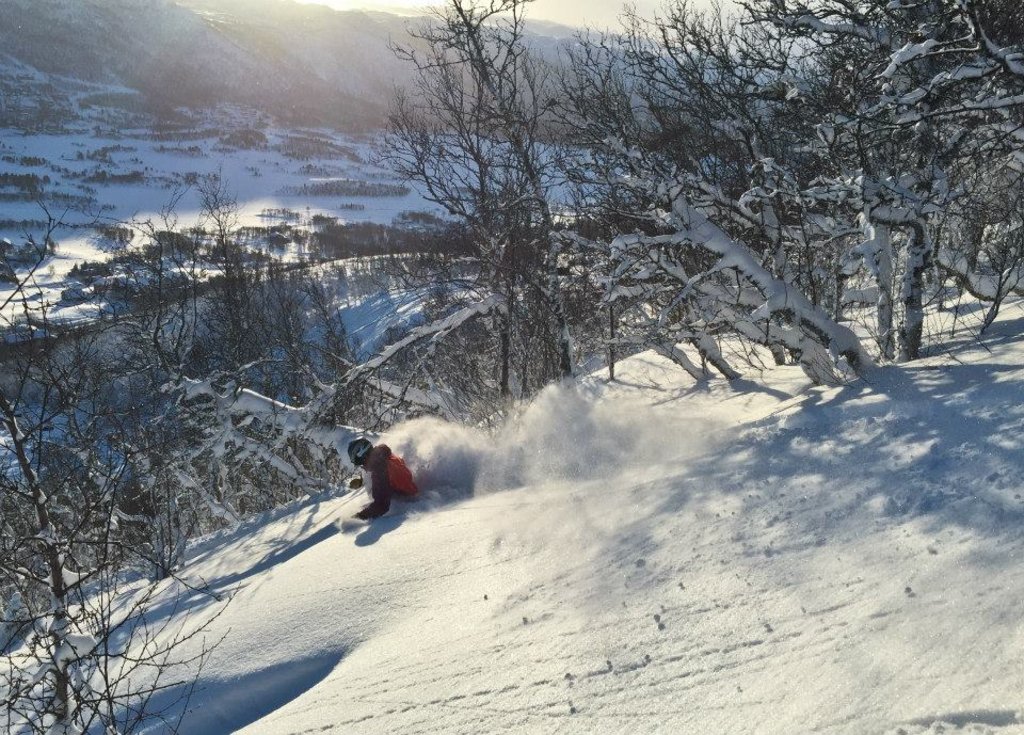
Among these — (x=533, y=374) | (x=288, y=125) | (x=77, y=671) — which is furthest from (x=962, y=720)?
(x=288, y=125)

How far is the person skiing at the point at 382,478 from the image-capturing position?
6062 millimetres

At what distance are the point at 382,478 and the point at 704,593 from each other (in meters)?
3.75

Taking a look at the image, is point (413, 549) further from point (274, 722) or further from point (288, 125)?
point (288, 125)

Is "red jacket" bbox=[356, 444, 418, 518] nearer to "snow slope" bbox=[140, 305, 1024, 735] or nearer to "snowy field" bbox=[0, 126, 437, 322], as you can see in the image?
"snow slope" bbox=[140, 305, 1024, 735]

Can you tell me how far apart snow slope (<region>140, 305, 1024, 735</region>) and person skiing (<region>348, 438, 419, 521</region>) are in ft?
1.61

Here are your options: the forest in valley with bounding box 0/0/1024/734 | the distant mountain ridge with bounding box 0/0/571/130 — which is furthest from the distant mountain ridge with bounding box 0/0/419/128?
the forest in valley with bounding box 0/0/1024/734

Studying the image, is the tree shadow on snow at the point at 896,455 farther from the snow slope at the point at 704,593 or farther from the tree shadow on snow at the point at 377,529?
the tree shadow on snow at the point at 377,529

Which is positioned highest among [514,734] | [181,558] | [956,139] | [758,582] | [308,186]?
[308,186]

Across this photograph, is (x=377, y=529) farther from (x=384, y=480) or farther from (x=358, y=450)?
(x=358, y=450)

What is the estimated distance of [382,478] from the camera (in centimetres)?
616

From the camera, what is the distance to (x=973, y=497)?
3037 mm

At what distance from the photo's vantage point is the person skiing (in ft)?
19.9

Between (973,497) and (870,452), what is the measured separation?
2.57 feet

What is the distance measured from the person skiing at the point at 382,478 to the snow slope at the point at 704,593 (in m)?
0.49
